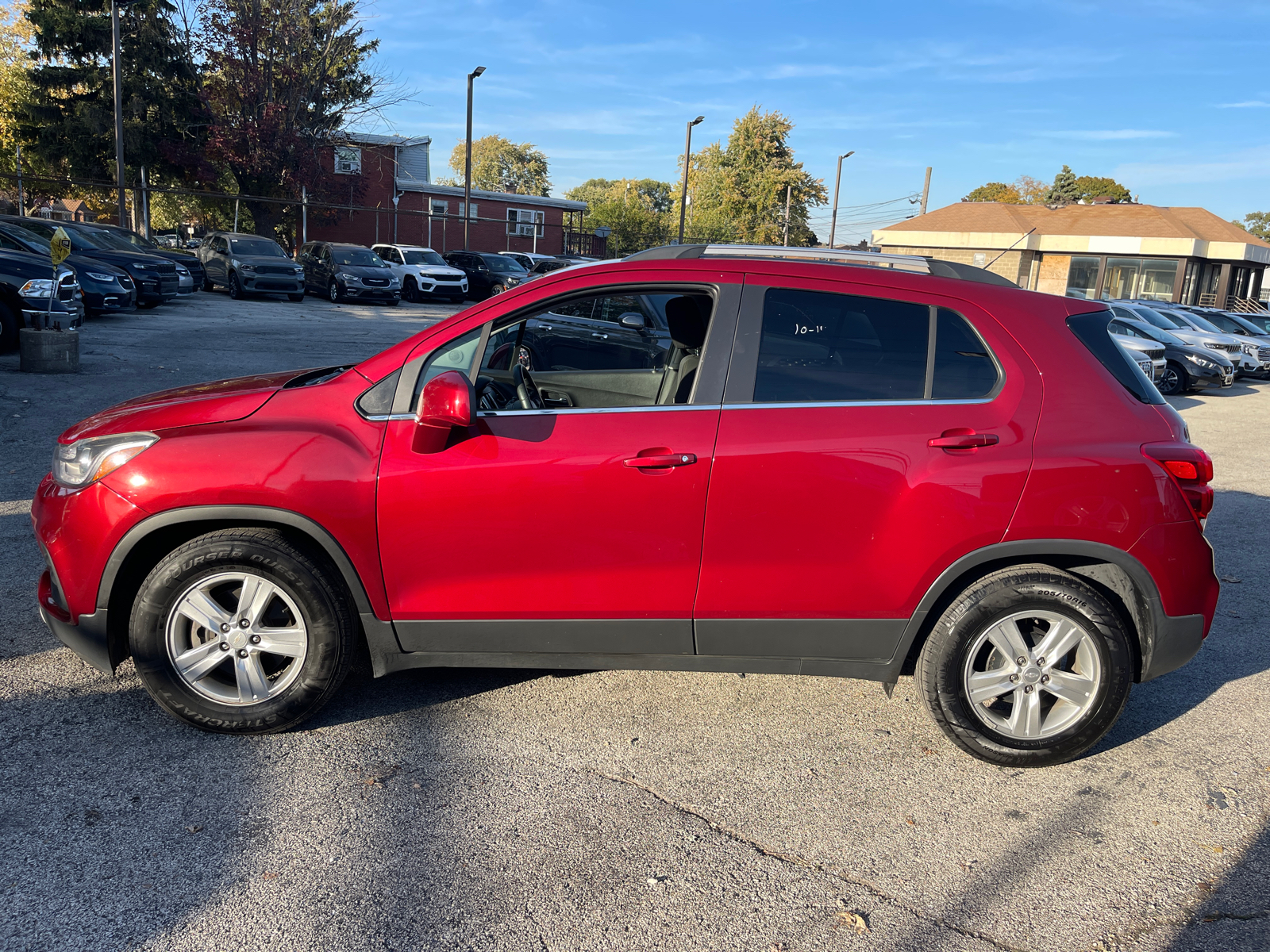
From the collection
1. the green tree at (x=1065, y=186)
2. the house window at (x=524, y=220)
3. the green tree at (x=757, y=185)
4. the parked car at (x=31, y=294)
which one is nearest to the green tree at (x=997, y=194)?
the green tree at (x=1065, y=186)

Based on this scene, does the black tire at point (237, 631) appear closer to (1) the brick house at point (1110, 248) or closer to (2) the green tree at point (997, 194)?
(1) the brick house at point (1110, 248)

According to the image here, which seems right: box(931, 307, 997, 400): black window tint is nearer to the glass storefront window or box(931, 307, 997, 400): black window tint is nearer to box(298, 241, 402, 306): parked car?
box(298, 241, 402, 306): parked car

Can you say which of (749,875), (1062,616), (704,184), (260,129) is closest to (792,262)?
(1062,616)

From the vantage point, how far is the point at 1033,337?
348cm

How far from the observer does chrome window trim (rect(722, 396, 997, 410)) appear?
338cm

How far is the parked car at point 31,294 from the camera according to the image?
38.4 feet

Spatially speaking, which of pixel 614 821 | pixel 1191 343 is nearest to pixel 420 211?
pixel 1191 343

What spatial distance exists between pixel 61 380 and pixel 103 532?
29.8ft

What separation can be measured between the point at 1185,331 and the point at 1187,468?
1985 centimetres

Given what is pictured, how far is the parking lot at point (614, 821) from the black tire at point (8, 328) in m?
9.51

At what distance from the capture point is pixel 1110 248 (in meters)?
44.8

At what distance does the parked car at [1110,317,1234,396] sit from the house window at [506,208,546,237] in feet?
115

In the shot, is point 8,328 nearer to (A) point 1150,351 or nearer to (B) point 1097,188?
(A) point 1150,351

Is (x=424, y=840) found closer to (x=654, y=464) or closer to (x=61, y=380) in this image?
(x=654, y=464)
